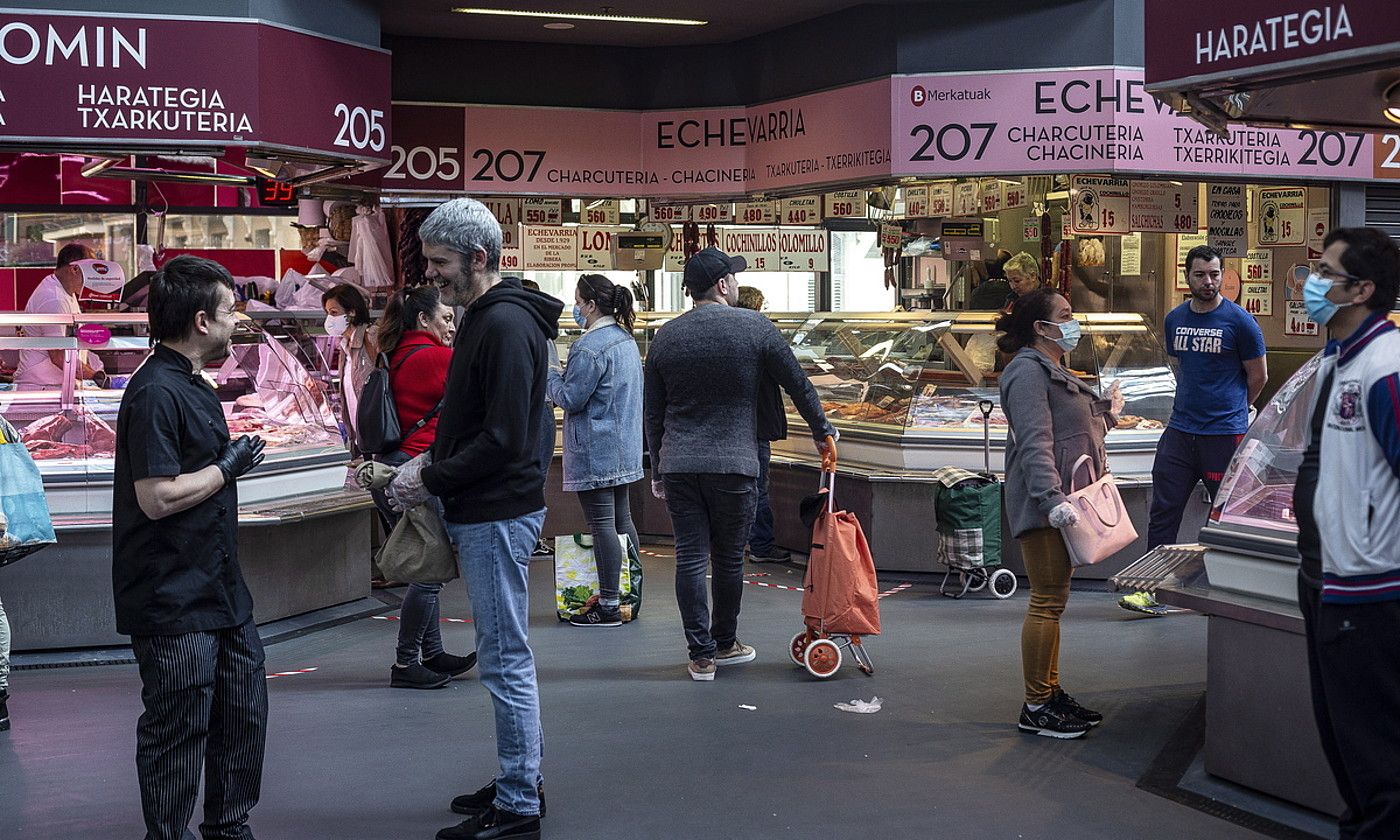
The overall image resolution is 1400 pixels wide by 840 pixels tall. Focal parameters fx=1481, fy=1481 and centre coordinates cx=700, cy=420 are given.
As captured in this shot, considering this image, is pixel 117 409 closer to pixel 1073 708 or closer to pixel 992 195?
pixel 1073 708

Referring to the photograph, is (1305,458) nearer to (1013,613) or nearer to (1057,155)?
(1013,613)

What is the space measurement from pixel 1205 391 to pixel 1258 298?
512 centimetres

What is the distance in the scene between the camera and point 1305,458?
12.8ft

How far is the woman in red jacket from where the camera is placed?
636 cm

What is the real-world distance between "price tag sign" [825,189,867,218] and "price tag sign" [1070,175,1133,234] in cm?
239

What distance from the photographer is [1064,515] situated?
5352 millimetres

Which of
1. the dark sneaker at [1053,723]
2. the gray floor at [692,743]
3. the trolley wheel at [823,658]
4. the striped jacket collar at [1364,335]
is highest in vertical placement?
the striped jacket collar at [1364,335]

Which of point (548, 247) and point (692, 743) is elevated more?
point (548, 247)

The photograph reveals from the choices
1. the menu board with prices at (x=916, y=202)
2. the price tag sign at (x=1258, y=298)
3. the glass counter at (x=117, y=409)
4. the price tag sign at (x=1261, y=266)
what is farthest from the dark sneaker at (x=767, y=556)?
the price tag sign at (x=1261, y=266)

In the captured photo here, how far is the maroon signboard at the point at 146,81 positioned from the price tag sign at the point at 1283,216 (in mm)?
6736

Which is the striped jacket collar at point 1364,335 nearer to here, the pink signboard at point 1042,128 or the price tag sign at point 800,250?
the pink signboard at point 1042,128

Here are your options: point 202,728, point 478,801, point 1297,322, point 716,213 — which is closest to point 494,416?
point 202,728

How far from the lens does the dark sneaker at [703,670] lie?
6578 mm

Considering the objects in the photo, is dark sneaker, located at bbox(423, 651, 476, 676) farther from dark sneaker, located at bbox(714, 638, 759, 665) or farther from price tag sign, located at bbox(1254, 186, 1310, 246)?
price tag sign, located at bbox(1254, 186, 1310, 246)
